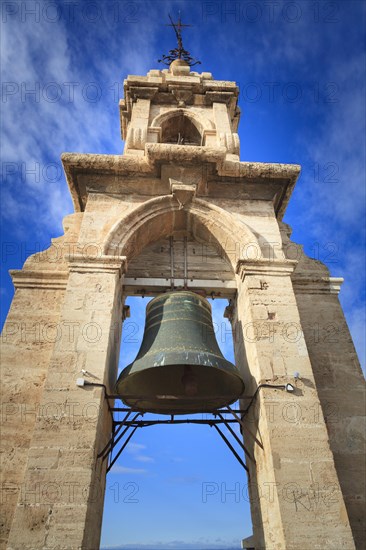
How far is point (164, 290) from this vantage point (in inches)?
231

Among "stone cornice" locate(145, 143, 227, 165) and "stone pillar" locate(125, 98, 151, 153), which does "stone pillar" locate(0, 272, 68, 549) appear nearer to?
"stone cornice" locate(145, 143, 227, 165)

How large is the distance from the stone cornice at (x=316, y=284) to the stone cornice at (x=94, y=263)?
2779 millimetres

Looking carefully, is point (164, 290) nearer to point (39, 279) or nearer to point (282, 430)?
point (39, 279)

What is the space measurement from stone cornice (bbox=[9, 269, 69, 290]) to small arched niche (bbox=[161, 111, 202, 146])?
4178mm

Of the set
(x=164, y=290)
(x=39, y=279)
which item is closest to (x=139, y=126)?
(x=164, y=290)

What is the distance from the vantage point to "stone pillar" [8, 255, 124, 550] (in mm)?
3348

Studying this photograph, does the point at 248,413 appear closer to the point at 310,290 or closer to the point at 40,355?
the point at 310,290

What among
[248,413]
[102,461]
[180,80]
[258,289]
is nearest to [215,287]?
[258,289]

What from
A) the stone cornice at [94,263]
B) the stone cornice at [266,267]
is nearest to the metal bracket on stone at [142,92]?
the stone cornice at [94,263]

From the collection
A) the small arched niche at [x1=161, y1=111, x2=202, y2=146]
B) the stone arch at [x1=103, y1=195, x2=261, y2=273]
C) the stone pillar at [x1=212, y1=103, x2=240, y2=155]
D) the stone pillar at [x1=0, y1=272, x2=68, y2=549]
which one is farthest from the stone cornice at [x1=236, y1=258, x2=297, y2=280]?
the small arched niche at [x1=161, y1=111, x2=202, y2=146]

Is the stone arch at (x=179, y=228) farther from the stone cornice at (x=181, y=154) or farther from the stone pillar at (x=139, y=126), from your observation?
the stone pillar at (x=139, y=126)

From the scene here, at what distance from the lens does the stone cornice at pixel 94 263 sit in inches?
203

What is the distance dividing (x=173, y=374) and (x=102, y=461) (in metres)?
1.49

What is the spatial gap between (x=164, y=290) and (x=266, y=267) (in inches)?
61.6
